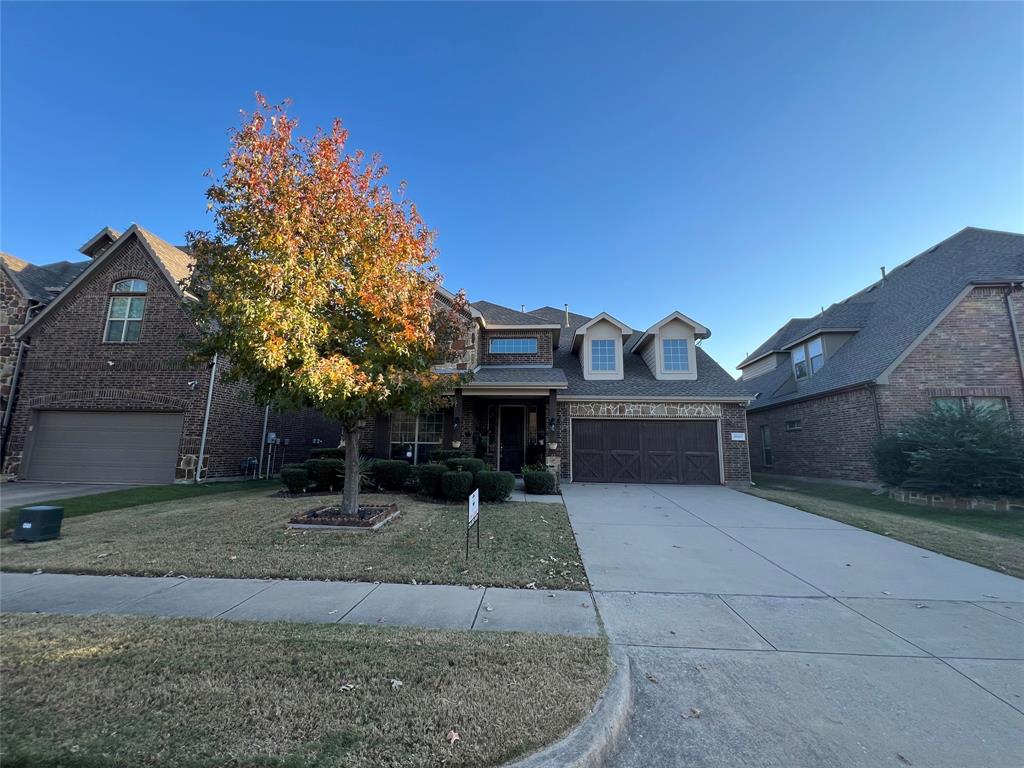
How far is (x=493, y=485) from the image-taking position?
396 inches

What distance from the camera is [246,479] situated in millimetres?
14484

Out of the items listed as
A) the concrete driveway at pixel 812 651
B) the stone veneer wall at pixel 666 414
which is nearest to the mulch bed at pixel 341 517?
Result: the concrete driveway at pixel 812 651

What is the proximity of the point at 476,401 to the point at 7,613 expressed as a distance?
11.3 m

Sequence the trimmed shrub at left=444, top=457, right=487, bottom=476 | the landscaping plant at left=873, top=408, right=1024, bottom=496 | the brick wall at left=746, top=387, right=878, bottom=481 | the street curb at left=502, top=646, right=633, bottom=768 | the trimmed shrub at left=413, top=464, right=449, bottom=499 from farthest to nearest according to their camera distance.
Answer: the brick wall at left=746, top=387, right=878, bottom=481
the trimmed shrub at left=444, top=457, right=487, bottom=476
the trimmed shrub at left=413, top=464, right=449, bottom=499
the landscaping plant at left=873, top=408, right=1024, bottom=496
the street curb at left=502, top=646, right=633, bottom=768

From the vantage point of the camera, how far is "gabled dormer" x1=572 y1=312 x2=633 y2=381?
1548 cm

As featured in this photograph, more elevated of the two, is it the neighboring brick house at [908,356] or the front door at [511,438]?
the neighboring brick house at [908,356]

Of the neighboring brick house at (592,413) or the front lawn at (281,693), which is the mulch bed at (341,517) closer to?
the front lawn at (281,693)

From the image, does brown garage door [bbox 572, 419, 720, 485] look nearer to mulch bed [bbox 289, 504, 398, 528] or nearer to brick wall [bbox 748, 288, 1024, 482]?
brick wall [bbox 748, 288, 1024, 482]

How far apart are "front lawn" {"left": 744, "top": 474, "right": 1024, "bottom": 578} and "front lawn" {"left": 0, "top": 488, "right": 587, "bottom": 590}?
553cm

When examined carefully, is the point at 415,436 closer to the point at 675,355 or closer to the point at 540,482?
the point at 540,482

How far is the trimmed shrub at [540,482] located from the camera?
11.6m

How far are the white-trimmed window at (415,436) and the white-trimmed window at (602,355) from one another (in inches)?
226

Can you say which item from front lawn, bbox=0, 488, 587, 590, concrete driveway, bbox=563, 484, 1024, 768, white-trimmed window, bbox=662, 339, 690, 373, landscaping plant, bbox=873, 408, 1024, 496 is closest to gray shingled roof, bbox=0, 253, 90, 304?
front lawn, bbox=0, 488, 587, 590

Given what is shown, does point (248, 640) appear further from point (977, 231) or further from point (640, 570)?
point (977, 231)
